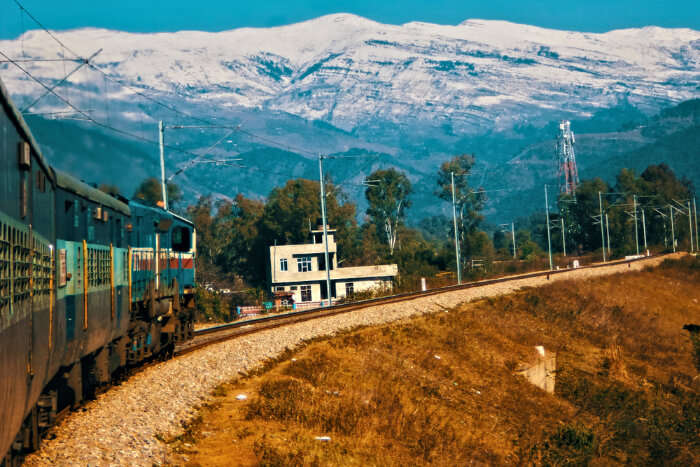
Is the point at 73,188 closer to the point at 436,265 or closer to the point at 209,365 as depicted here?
the point at 209,365

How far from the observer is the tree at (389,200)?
162 meters

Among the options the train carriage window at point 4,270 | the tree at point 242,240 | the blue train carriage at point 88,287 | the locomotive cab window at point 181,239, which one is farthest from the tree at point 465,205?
the train carriage window at point 4,270

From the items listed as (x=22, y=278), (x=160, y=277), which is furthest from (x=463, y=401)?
(x=22, y=278)

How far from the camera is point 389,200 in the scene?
16125 cm

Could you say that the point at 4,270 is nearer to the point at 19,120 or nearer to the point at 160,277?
the point at 19,120

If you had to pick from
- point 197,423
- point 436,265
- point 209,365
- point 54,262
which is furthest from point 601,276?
point 54,262

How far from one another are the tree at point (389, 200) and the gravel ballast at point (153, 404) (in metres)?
A: 127

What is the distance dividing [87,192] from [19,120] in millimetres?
7107

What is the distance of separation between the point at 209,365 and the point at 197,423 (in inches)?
259

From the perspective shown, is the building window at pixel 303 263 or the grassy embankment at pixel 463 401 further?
the building window at pixel 303 263

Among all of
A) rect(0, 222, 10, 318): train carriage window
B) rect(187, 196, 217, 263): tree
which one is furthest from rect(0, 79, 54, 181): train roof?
rect(187, 196, 217, 263): tree

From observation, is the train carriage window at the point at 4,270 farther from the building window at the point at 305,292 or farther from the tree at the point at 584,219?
the tree at the point at 584,219

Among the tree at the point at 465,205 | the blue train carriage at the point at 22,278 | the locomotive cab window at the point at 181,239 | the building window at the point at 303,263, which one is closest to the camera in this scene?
the blue train carriage at the point at 22,278

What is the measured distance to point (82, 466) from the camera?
11.9 m
